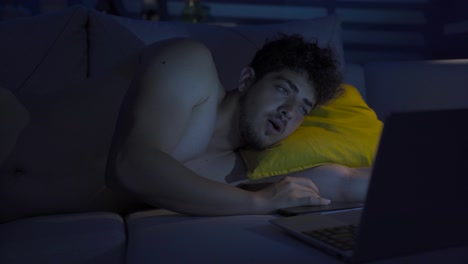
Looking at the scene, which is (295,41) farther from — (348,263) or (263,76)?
(348,263)

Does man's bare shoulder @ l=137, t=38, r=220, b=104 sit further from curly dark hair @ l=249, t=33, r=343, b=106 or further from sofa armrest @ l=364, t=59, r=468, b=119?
sofa armrest @ l=364, t=59, r=468, b=119

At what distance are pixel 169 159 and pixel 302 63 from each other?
25.4 inches

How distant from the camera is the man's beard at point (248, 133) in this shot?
1.47 m

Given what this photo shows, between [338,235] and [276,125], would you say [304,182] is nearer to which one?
[276,125]

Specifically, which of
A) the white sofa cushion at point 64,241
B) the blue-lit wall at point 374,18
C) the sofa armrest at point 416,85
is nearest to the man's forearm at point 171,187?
the white sofa cushion at point 64,241

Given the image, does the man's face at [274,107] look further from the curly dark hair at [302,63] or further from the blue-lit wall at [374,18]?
the blue-lit wall at [374,18]

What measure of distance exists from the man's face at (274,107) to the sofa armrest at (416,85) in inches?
22.3

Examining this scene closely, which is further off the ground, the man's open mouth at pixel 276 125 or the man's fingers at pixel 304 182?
the man's open mouth at pixel 276 125

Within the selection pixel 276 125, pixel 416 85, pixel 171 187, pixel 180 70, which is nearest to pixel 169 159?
pixel 171 187

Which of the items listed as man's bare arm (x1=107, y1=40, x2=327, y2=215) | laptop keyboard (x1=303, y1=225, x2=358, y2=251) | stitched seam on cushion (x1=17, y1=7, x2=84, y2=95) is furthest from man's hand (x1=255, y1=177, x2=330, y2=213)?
stitched seam on cushion (x1=17, y1=7, x2=84, y2=95)

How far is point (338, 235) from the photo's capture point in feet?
2.84

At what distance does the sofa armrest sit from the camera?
1955 mm

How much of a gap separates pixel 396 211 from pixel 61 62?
1.24 meters

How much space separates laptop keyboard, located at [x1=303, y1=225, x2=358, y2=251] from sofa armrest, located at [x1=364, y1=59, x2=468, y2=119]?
45.1 inches
